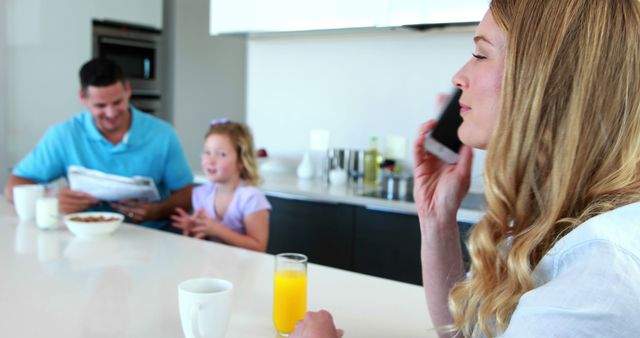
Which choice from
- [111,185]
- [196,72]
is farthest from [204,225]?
[196,72]

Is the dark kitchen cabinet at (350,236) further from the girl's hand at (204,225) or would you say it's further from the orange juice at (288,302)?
the orange juice at (288,302)

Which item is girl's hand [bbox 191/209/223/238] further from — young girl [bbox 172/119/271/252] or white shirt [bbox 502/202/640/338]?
white shirt [bbox 502/202/640/338]

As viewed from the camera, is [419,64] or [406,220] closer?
[406,220]

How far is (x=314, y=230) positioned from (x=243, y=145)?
66 centimetres

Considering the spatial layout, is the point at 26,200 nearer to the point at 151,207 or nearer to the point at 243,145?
the point at 151,207

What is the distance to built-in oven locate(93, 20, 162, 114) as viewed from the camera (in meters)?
3.58

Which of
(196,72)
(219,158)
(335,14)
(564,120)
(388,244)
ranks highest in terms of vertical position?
(335,14)

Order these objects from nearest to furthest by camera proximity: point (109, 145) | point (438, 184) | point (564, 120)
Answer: point (564, 120), point (438, 184), point (109, 145)

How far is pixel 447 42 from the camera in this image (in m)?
2.93

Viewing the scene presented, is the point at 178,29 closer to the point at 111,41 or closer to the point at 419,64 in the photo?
the point at 111,41

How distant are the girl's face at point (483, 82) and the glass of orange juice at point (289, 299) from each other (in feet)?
1.31

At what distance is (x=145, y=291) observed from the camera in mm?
1246

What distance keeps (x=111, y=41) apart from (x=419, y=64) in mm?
1819

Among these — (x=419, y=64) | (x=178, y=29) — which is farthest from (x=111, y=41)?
(x=419, y=64)
